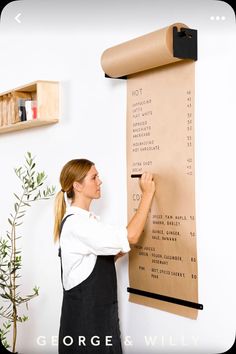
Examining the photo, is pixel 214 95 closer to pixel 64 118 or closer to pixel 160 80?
pixel 160 80

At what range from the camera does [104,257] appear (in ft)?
9.54

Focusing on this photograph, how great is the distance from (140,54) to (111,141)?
0.61m

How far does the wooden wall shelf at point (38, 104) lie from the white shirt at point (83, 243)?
0.86m

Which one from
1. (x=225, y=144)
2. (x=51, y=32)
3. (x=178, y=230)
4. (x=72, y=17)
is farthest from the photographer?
(x=51, y=32)

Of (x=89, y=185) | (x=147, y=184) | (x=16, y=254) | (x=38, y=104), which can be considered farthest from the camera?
(x=16, y=254)

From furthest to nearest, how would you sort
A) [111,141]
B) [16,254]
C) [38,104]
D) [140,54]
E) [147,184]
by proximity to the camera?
1. [16,254]
2. [38,104]
3. [111,141]
4. [147,184]
5. [140,54]

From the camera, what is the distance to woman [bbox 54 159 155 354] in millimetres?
2811

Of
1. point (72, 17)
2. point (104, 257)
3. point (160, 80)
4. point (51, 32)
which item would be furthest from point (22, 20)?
point (104, 257)

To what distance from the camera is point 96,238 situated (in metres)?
2.77

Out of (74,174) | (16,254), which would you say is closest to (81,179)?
(74,174)

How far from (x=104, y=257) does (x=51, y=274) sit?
0.95 metres

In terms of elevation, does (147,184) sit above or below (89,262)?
above

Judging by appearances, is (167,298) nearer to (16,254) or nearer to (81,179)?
(81,179)

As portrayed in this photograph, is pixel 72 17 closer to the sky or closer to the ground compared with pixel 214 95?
closer to the sky
